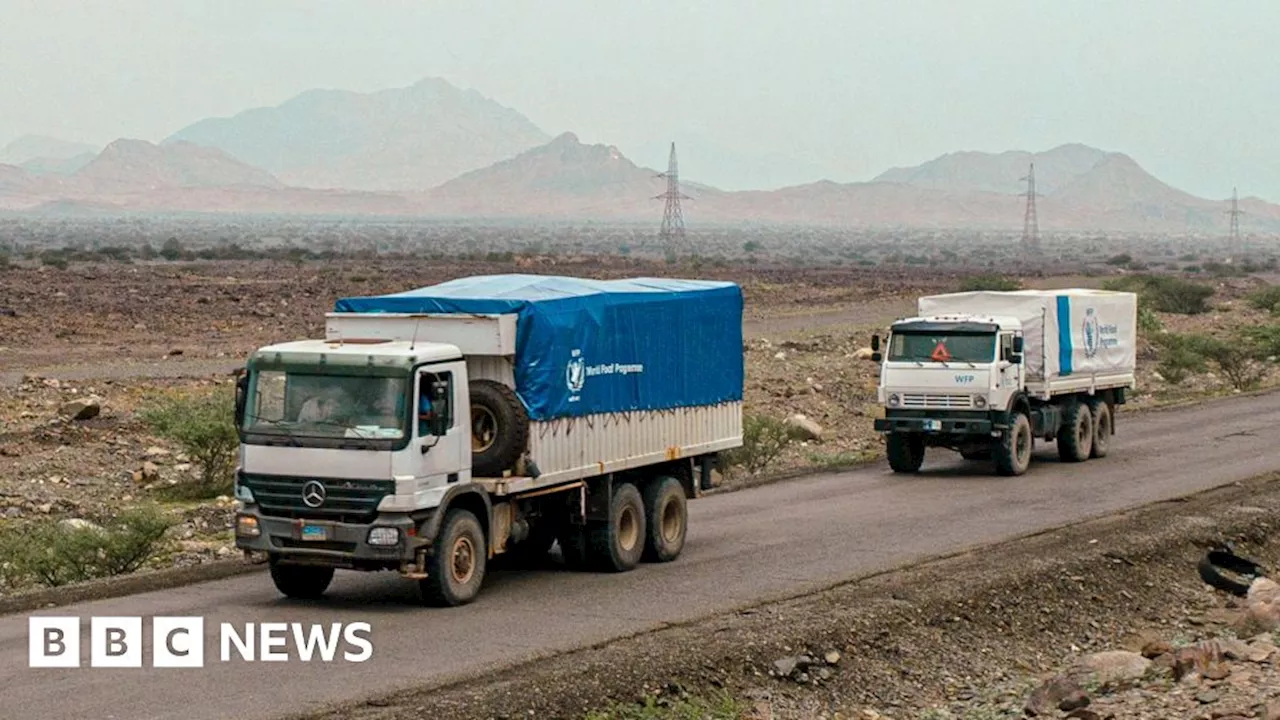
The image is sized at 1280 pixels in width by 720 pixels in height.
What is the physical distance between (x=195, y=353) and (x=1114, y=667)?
37190 millimetres

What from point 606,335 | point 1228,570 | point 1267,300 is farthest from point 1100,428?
point 1267,300

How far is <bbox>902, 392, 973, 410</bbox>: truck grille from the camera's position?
29.6m

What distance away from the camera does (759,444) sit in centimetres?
3381

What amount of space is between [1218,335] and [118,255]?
67.7 meters

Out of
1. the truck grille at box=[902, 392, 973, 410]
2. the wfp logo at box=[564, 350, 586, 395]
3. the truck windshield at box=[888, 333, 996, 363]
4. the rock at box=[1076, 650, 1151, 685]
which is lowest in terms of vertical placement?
the rock at box=[1076, 650, 1151, 685]

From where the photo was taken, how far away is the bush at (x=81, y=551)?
20.1 metres

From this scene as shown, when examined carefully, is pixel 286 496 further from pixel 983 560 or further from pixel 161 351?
pixel 161 351

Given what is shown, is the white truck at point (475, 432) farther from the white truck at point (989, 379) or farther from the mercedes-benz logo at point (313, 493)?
the white truck at point (989, 379)

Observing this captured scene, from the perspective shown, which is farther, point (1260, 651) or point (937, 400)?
point (937, 400)

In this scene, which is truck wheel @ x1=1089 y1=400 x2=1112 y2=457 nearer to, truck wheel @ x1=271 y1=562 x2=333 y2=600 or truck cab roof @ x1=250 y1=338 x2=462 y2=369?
truck cab roof @ x1=250 y1=338 x2=462 y2=369

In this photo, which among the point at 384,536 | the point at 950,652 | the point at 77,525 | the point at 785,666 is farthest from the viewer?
the point at 77,525

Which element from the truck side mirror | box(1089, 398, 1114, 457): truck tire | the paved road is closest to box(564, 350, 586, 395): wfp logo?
the paved road

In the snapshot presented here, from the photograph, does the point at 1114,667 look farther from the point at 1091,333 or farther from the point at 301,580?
the point at 1091,333

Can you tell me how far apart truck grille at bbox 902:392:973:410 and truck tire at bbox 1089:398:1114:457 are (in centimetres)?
428
